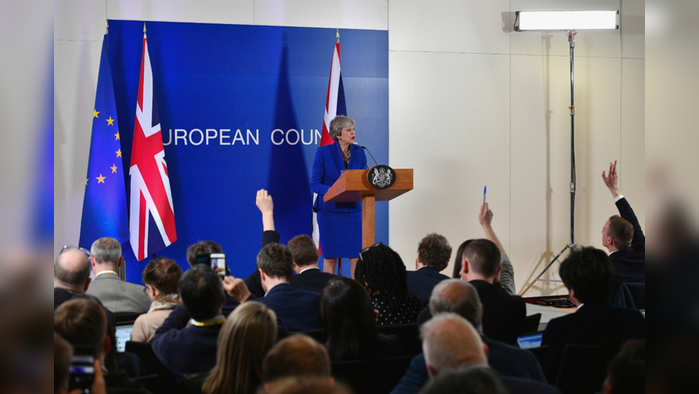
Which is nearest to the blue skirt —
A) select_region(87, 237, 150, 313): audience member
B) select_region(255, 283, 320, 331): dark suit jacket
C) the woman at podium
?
the woman at podium

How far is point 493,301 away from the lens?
2527 millimetres

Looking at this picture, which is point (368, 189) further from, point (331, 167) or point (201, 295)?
point (201, 295)

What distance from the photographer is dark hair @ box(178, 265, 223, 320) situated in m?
2.14

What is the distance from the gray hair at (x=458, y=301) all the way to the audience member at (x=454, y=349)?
1.48 ft

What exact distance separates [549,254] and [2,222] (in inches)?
262

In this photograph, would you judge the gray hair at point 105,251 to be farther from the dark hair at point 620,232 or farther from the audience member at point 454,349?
the dark hair at point 620,232

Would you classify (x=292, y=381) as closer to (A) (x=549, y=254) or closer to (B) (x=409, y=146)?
(B) (x=409, y=146)

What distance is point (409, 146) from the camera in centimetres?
616

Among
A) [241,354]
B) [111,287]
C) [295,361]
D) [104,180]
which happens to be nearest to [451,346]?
[295,361]

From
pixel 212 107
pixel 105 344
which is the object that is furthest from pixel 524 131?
pixel 105 344

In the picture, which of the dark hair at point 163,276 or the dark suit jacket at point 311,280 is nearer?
the dark hair at point 163,276

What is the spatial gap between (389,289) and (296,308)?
18.7 inches

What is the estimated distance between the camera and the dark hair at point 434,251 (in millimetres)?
3338

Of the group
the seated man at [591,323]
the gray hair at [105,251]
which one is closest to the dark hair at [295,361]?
the seated man at [591,323]
